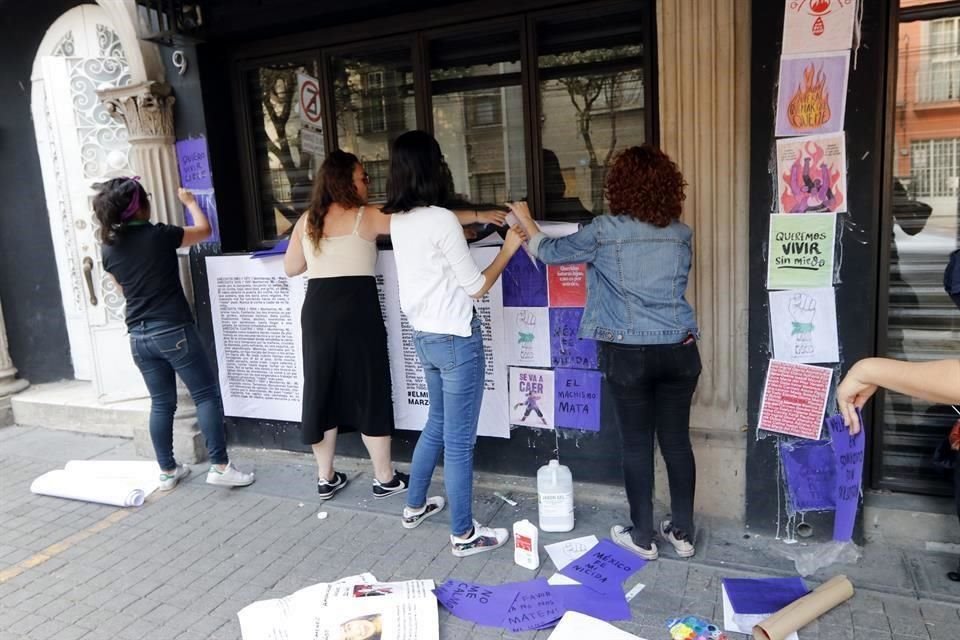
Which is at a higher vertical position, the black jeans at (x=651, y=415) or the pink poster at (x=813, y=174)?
the pink poster at (x=813, y=174)

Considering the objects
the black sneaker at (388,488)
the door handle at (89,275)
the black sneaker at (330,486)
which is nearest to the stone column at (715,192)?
the black sneaker at (388,488)

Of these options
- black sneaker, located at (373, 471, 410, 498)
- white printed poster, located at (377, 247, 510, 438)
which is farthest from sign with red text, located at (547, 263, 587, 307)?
black sneaker, located at (373, 471, 410, 498)

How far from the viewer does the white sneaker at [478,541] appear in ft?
11.5

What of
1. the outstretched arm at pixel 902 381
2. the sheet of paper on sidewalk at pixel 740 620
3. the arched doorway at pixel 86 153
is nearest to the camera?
the outstretched arm at pixel 902 381

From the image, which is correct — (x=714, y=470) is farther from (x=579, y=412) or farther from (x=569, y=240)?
(x=569, y=240)

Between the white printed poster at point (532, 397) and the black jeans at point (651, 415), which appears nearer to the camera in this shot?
the black jeans at point (651, 415)

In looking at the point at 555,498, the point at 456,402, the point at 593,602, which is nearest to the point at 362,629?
the point at 593,602

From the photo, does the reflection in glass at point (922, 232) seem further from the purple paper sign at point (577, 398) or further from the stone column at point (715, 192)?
the purple paper sign at point (577, 398)

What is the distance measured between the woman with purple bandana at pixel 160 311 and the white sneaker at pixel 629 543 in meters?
2.42

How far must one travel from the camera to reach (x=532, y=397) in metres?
4.05

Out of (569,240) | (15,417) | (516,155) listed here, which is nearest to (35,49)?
(15,417)

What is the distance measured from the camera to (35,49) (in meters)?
5.88

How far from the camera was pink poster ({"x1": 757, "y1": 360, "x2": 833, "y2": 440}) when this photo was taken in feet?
10.7

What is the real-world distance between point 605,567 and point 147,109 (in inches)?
158
